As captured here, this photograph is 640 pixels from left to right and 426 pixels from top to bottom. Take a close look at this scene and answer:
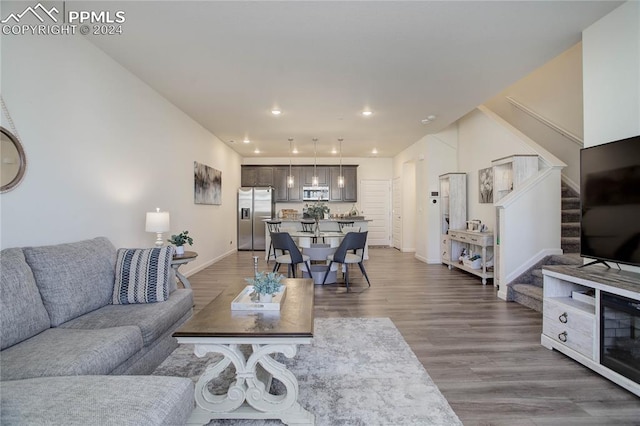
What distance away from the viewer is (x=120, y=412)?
3.65 ft

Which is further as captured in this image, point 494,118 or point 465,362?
point 494,118

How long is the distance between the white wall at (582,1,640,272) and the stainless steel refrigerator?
723cm

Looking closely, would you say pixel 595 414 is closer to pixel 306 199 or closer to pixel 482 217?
pixel 482 217

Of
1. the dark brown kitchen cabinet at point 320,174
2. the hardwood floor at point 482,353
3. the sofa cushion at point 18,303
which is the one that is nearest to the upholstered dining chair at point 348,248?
the hardwood floor at point 482,353

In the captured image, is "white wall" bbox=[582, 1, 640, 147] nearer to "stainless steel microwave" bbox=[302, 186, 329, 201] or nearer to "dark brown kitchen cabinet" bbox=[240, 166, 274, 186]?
"stainless steel microwave" bbox=[302, 186, 329, 201]

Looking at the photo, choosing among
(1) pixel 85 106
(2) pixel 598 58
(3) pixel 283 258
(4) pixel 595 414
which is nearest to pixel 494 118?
(2) pixel 598 58

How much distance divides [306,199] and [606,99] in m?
7.42

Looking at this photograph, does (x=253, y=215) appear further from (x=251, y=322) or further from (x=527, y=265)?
(x=251, y=322)

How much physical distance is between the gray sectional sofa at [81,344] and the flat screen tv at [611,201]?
2989mm

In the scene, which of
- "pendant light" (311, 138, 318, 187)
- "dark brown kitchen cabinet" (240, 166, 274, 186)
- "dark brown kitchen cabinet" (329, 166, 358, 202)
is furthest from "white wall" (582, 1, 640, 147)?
"dark brown kitchen cabinet" (240, 166, 274, 186)

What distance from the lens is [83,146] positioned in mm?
2959

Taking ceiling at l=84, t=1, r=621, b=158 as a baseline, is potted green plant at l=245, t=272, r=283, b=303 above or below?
below

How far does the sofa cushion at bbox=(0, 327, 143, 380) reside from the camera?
151 cm

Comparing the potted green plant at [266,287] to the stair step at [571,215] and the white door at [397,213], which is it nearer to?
the stair step at [571,215]
